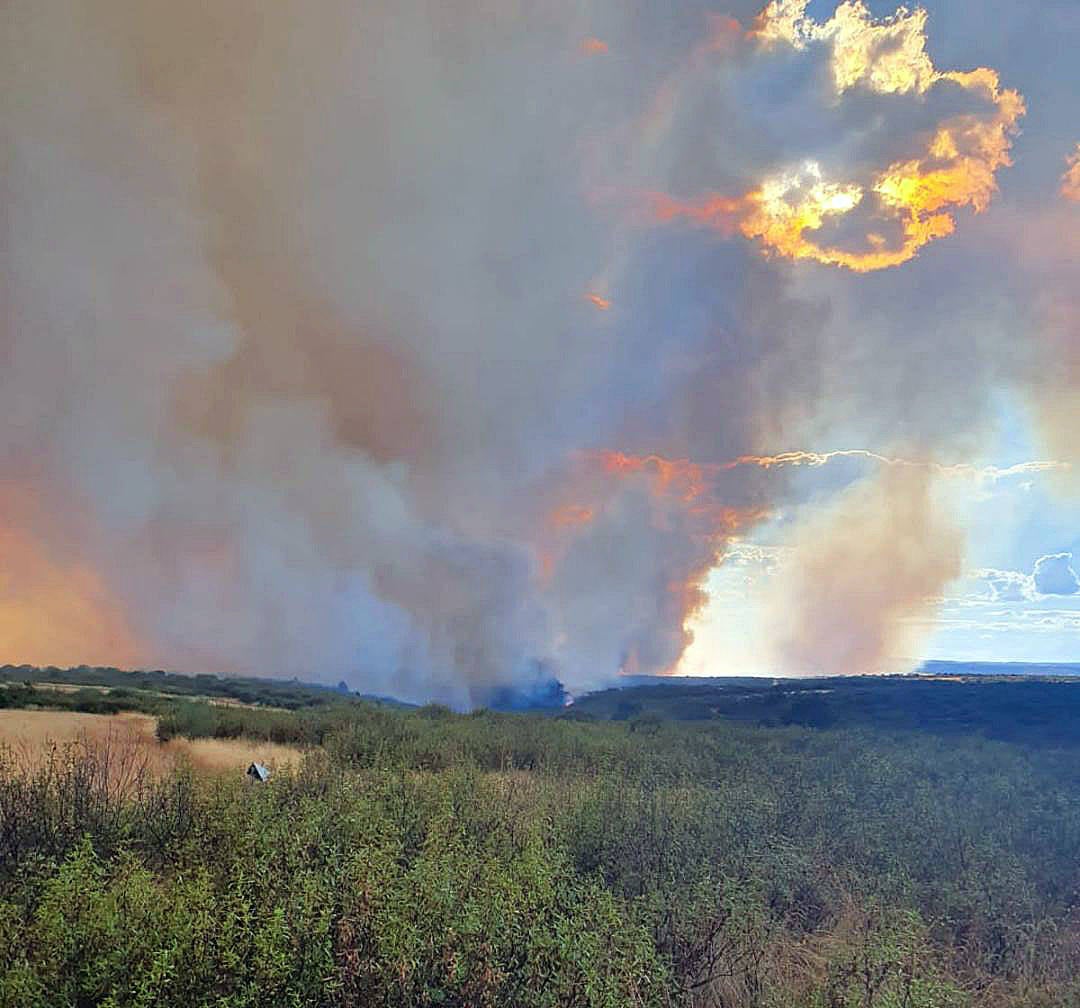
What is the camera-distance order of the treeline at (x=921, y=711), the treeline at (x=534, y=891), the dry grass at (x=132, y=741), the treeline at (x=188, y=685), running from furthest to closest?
the treeline at (x=188, y=685) → the treeline at (x=921, y=711) → the dry grass at (x=132, y=741) → the treeline at (x=534, y=891)

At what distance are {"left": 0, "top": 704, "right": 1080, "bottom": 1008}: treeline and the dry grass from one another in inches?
215

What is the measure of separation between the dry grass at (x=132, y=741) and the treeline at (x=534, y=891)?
546 centimetres

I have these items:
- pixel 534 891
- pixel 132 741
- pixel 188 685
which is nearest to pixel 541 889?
pixel 534 891

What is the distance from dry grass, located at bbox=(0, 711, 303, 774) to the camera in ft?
60.2

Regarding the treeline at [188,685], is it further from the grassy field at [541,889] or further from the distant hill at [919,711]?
the grassy field at [541,889]

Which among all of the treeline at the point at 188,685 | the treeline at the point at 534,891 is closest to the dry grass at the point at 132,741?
the treeline at the point at 534,891

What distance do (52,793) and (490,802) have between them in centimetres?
585

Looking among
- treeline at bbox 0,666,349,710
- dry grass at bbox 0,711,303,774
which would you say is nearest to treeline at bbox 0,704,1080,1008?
dry grass at bbox 0,711,303,774

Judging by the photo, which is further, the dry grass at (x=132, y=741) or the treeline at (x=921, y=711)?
the treeline at (x=921, y=711)

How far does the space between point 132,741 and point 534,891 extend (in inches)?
728

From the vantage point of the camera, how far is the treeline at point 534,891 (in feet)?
18.8

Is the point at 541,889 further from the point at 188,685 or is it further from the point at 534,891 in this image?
the point at 188,685

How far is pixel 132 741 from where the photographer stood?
2108 centimetres

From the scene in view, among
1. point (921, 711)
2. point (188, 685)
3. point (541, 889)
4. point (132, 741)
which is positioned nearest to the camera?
point (541, 889)
